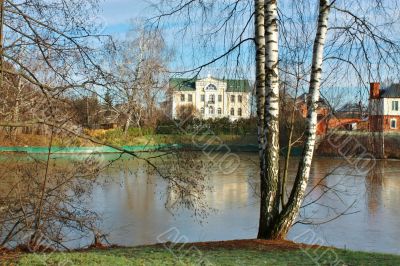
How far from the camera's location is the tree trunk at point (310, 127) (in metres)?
6.45

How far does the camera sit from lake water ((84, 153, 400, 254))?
9016 millimetres

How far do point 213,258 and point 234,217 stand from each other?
236 inches

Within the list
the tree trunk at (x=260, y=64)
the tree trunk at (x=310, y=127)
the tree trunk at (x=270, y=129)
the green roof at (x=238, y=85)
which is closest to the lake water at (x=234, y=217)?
the tree trunk at (x=310, y=127)

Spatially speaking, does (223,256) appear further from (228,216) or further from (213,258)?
(228,216)

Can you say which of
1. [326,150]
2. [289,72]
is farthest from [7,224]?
[326,150]

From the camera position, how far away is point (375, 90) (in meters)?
6.77

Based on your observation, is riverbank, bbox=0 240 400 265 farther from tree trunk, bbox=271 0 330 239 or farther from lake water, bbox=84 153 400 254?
lake water, bbox=84 153 400 254

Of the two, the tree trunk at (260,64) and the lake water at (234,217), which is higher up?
the tree trunk at (260,64)

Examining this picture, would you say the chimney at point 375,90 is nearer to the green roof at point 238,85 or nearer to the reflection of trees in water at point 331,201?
the reflection of trees in water at point 331,201

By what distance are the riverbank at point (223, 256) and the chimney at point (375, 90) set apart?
2129mm

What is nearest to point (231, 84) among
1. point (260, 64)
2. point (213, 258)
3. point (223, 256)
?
point (260, 64)

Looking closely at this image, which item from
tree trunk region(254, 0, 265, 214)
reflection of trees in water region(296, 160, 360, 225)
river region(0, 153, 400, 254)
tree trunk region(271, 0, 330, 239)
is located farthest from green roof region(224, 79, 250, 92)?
reflection of trees in water region(296, 160, 360, 225)

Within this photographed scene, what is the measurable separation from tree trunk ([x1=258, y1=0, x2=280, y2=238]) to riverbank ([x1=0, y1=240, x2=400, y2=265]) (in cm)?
47

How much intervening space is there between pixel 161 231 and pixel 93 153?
8.80 feet
